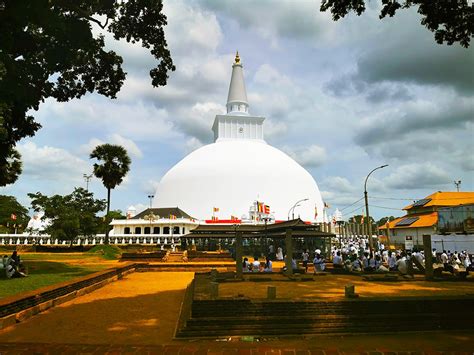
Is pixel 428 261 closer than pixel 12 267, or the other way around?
pixel 12 267

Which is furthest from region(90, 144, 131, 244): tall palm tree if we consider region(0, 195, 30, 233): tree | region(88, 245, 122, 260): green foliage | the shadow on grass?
the shadow on grass

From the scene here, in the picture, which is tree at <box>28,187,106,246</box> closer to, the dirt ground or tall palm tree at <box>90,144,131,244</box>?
tall palm tree at <box>90,144,131,244</box>

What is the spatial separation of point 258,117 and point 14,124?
5747cm

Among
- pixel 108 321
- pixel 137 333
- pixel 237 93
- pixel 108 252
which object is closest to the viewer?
pixel 137 333

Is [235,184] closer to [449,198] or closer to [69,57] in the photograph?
[449,198]

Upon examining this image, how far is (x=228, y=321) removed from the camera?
29.1ft

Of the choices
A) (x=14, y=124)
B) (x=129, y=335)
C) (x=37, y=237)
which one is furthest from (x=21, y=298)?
(x=37, y=237)

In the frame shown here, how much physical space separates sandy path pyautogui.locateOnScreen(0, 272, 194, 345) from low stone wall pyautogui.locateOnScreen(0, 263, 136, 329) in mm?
206

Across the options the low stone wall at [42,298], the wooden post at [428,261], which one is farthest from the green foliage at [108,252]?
the wooden post at [428,261]

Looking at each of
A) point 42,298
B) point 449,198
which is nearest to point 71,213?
point 42,298

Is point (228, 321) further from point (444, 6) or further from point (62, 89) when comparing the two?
point (62, 89)

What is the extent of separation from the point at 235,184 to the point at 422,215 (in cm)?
2814

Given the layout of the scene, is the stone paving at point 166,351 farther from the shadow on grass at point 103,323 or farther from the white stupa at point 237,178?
the white stupa at point 237,178

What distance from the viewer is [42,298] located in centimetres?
1115
